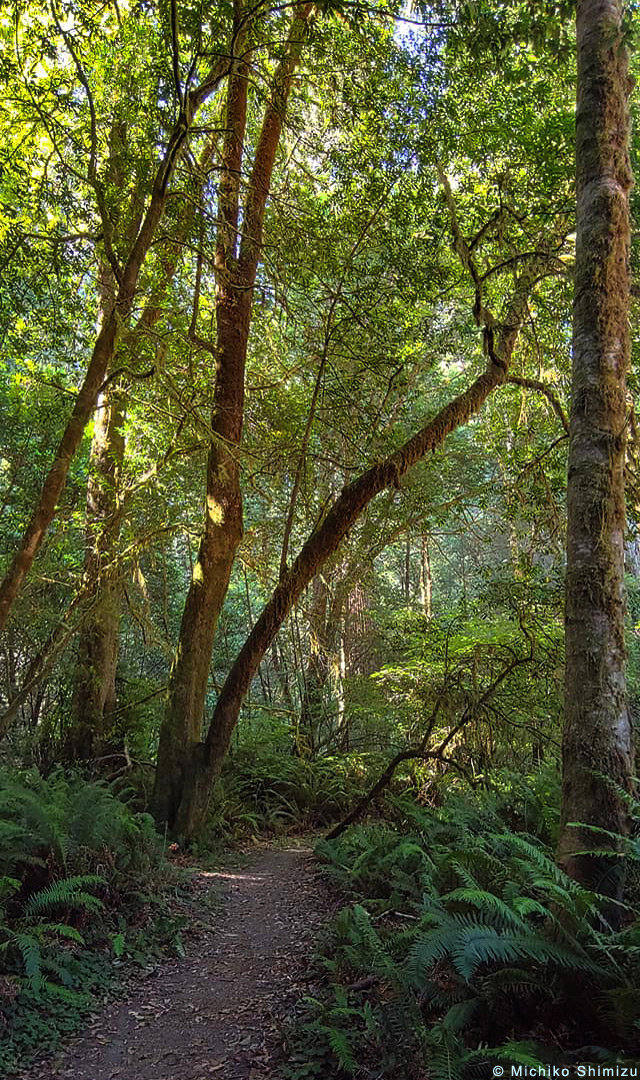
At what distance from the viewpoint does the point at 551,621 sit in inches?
274

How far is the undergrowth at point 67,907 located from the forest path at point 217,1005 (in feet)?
0.71

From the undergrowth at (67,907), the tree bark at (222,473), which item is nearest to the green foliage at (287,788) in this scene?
the tree bark at (222,473)

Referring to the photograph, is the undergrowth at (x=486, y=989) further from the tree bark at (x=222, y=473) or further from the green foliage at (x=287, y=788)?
the green foliage at (x=287, y=788)

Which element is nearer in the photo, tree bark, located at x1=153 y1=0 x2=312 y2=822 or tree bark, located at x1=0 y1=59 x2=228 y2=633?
tree bark, located at x1=0 y1=59 x2=228 y2=633

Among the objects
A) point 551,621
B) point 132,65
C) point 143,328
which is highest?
point 132,65

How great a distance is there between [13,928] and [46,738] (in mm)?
5823

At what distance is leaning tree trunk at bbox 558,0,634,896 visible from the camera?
3.12 m

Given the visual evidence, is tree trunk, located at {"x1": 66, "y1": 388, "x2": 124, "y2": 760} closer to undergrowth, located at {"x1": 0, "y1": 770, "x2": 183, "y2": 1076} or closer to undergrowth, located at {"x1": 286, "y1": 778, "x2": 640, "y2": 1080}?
undergrowth, located at {"x1": 0, "y1": 770, "x2": 183, "y2": 1076}

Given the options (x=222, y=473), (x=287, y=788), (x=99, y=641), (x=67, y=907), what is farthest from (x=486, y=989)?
(x=99, y=641)

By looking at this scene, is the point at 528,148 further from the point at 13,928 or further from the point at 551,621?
the point at 13,928

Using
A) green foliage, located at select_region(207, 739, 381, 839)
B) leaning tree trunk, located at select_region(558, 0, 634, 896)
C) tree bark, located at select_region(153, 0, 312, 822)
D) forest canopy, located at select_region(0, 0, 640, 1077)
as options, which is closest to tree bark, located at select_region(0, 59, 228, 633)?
forest canopy, located at select_region(0, 0, 640, 1077)

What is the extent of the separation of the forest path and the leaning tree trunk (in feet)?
6.86

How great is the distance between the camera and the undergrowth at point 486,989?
93.7 inches

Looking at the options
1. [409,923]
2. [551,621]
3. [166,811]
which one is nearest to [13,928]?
[409,923]
